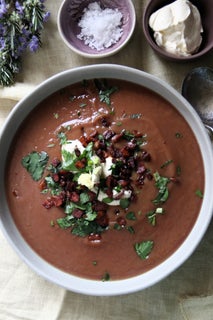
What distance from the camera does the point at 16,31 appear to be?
2.50 meters

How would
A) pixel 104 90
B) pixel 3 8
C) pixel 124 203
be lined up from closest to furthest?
pixel 124 203
pixel 104 90
pixel 3 8

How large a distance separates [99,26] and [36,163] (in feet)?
2.57

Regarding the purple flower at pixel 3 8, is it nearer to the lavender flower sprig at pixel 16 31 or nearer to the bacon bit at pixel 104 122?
the lavender flower sprig at pixel 16 31

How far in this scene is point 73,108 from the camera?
7.57ft

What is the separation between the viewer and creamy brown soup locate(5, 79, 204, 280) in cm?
223

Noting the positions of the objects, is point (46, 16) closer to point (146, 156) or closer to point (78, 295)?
point (146, 156)

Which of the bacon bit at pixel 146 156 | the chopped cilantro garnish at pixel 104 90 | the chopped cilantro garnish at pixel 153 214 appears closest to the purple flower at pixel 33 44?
the chopped cilantro garnish at pixel 104 90

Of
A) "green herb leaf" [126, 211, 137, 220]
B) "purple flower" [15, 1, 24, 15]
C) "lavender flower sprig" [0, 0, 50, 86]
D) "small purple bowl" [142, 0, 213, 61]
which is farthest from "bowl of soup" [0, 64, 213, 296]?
"purple flower" [15, 1, 24, 15]

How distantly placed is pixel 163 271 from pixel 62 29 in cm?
129

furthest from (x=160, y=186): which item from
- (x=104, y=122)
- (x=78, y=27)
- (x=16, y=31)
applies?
(x=16, y=31)

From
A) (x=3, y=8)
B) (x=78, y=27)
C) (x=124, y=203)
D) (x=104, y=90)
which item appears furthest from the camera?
(x=78, y=27)

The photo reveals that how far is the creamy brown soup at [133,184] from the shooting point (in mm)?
2230

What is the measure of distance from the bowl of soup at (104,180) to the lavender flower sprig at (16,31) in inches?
12.1

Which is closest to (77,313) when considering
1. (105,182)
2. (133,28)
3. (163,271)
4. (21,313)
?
(21,313)
